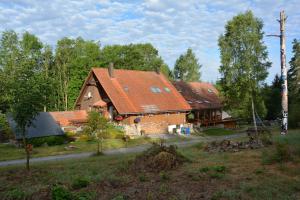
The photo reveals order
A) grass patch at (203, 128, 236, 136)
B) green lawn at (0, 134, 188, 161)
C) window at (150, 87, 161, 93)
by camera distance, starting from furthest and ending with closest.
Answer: window at (150, 87, 161, 93)
grass patch at (203, 128, 236, 136)
green lawn at (0, 134, 188, 161)

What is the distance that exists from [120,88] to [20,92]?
27.1 m

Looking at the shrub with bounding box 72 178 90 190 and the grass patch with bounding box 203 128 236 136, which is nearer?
the shrub with bounding box 72 178 90 190

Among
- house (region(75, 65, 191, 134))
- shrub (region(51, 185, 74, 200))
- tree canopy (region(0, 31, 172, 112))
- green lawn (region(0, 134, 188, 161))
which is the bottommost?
green lawn (region(0, 134, 188, 161))

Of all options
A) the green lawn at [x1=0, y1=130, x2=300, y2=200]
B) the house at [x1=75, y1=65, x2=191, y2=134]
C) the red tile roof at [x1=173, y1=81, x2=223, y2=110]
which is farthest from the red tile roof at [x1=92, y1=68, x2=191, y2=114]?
the green lawn at [x1=0, y1=130, x2=300, y2=200]

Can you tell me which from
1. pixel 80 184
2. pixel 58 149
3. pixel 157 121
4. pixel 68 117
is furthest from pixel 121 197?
pixel 68 117

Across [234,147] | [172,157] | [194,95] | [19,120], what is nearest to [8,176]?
[19,120]

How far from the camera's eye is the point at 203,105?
5062 centimetres

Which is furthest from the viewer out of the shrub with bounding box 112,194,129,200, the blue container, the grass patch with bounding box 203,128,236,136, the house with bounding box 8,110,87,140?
the grass patch with bounding box 203,128,236,136

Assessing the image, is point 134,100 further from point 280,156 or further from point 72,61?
point 280,156

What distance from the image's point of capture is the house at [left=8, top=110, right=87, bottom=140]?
3325cm

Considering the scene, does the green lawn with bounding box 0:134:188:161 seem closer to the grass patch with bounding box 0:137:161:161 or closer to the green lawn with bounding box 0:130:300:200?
the grass patch with bounding box 0:137:161:161

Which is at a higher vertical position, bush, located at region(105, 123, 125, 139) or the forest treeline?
the forest treeline

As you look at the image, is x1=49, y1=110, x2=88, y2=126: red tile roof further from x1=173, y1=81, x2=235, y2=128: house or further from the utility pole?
the utility pole

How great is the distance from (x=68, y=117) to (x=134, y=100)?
8.69 meters
